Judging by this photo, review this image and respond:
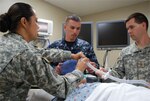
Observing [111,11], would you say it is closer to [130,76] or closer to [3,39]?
[130,76]

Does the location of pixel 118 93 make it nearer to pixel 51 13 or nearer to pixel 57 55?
pixel 57 55

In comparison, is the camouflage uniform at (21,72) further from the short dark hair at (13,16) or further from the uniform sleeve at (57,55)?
the uniform sleeve at (57,55)

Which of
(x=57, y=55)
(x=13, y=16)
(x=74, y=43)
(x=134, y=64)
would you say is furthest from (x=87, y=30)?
(x=13, y=16)

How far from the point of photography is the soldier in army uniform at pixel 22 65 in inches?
48.6

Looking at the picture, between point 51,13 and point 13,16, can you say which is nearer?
point 13,16

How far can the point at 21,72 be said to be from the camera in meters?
1.25

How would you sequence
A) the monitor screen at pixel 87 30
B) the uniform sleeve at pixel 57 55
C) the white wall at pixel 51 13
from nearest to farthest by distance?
the uniform sleeve at pixel 57 55 → the monitor screen at pixel 87 30 → the white wall at pixel 51 13

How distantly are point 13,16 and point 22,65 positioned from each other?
315 millimetres

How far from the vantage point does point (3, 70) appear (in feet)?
4.03

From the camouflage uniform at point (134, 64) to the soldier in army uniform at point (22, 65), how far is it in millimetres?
970

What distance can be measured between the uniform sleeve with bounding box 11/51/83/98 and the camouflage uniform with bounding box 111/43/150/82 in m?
0.96

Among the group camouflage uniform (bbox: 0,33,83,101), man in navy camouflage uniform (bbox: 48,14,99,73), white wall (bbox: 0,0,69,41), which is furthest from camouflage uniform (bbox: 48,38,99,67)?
white wall (bbox: 0,0,69,41)

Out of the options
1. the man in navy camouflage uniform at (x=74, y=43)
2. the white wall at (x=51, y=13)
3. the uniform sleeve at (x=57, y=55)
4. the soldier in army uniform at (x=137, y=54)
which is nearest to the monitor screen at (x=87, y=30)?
the man in navy camouflage uniform at (x=74, y=43)

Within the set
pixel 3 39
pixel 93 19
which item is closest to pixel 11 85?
pixel 3 39
